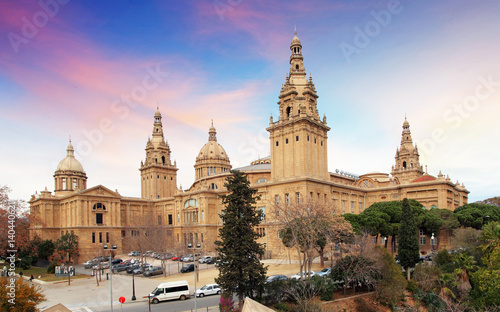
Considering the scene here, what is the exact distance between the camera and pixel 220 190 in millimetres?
81312

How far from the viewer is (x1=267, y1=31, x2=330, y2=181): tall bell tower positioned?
60.9m

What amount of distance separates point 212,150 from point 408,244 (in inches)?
2843

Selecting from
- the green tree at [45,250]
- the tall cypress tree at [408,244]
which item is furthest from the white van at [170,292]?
the green tree at [45,250]

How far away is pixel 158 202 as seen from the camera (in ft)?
323

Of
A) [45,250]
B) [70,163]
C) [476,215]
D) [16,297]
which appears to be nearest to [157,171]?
[70,163]

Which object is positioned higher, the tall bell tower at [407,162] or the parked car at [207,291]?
the tall bell tower at [407,162]

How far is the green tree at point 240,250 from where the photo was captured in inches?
1233

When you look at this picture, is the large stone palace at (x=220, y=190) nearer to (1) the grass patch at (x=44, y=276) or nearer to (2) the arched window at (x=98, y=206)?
(2) the arched window at (x=98, y=206)

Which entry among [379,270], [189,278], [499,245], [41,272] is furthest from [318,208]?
[41,272]

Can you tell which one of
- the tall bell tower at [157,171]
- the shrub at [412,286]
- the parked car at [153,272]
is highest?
the tall bell tower at [157,171]

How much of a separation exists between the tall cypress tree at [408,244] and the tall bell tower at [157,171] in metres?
72.6

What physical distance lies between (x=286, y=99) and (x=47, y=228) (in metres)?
61.5

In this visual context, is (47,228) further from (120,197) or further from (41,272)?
(41,272)

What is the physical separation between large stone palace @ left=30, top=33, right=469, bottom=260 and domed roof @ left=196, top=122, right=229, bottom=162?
292 millimetres
